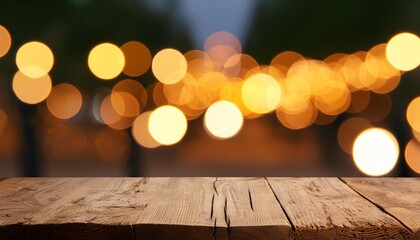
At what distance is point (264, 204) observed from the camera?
1395mm

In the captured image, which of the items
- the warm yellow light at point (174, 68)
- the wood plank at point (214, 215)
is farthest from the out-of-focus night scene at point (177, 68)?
the wood plank at point (214, 215)

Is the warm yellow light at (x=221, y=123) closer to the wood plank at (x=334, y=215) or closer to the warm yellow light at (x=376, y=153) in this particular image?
the warm yellow light at (x=376, y=153)

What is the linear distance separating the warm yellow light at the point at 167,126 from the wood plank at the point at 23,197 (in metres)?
8.73

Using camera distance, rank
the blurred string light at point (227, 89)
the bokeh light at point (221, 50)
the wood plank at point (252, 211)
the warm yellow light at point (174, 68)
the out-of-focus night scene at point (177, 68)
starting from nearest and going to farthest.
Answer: the wood plank at point (252, 211), the out-of-focus night scene at point (177, 68), the blurred string light at point (227, 89), the warm yellow light at point (174, 68), the bokeh light at point (221, 50)

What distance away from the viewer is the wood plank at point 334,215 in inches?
47.1

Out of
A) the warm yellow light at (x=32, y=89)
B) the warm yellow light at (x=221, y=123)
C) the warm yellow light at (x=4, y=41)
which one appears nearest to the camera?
the warm yellow light at (x=4, y=41)

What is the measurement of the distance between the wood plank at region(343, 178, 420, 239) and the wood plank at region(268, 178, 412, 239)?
1.0 inches

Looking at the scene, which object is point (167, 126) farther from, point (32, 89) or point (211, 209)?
point (211, 209)

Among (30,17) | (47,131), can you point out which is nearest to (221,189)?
(30,17)

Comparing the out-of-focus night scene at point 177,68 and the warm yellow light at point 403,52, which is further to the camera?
the warm yellow light at point 403,52

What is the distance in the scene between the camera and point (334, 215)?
4.21 ft

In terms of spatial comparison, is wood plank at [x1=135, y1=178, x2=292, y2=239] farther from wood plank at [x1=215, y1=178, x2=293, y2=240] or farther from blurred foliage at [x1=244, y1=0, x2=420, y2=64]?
blurred foliage at [x1=244, y1=0, x2=420, y2=64]

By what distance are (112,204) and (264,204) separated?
A: 0.38 meters

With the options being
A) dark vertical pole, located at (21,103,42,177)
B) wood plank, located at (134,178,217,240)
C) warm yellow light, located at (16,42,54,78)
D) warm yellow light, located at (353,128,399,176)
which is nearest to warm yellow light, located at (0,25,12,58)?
warm yellow light, located at (16,42,54,78)
